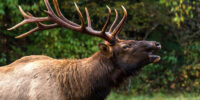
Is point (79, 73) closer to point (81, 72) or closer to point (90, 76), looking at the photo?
point (81, 72)

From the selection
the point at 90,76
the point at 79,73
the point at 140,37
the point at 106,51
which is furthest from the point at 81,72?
the point at 140,37

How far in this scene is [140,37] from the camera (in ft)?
42.6

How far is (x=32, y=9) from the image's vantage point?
8.88 m

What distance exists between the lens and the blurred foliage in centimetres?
926

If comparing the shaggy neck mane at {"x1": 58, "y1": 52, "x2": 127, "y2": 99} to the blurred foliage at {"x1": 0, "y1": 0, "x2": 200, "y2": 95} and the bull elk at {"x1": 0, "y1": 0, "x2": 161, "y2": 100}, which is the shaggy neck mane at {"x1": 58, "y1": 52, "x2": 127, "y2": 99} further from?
the blurred foliage at {"x1": 0, "y1": 0, "x2": 200, "y2": 95}

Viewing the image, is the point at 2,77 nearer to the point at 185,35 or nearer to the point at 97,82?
the point at 97,82

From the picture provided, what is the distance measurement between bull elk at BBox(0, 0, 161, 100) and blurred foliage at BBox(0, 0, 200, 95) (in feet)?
9.86

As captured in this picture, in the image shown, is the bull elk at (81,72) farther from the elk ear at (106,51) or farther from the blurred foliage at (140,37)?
the blurred foliage at (140,37)

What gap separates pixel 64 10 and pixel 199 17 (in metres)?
5.54

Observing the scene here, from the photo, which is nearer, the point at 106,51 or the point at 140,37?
the point at 106,51

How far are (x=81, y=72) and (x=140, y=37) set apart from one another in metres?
7.72

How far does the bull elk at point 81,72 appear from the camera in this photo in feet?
17.5

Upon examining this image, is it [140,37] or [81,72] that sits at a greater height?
[81,72]

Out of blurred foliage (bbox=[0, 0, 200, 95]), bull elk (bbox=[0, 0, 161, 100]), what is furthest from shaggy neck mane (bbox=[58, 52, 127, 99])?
blurred foliage (bbox=[0, 0, 200, 95])
